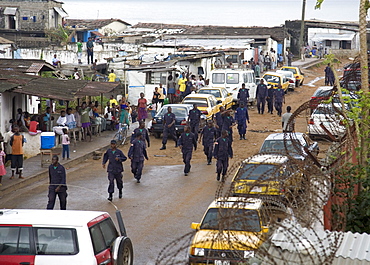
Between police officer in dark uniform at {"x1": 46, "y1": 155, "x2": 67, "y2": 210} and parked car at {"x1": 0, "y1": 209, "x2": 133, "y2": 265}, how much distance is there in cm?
447

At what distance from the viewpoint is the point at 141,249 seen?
12898 mm

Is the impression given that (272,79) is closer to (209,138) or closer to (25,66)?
(25,66)

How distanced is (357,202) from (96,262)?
4.20 meters

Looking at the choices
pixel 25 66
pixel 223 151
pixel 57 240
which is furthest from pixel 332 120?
pixel 25 66

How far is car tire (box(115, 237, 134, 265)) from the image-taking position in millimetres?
10510

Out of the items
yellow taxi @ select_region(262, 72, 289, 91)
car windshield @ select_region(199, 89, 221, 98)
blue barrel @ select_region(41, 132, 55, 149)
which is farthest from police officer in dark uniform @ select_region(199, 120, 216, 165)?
yellow taxi @ select_region(262, 72, 289, 91)

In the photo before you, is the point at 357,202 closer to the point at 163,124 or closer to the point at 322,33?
the point at 163,124

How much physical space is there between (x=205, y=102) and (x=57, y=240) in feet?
62.8

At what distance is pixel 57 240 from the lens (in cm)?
1011

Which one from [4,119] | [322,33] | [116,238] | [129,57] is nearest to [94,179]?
[4,119]

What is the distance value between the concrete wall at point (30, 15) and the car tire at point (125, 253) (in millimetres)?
44687

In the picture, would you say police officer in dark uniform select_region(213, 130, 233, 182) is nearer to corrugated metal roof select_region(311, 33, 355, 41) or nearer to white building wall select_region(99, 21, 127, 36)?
white building wall select_region(99, 21, 127, 36)

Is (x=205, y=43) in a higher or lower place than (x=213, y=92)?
higher

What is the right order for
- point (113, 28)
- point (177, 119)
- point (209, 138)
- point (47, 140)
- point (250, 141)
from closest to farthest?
point (209, 138)
point (47, 140)
point (250, 141)
point (177, 119)
point (113, 28)
